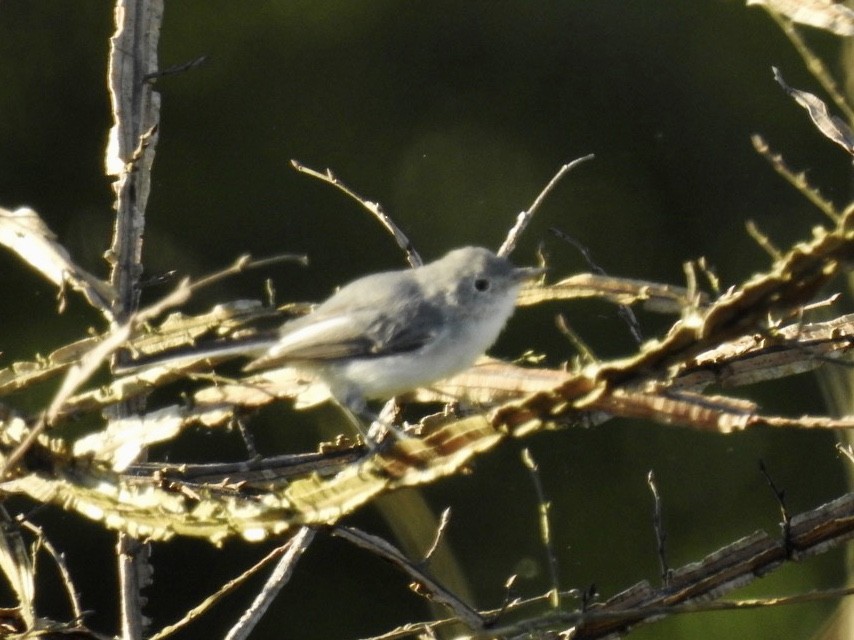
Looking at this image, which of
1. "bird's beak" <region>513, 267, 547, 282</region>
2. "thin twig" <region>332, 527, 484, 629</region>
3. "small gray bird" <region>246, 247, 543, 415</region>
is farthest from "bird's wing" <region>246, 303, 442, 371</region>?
"thin twig" <region>332, 527, 484, 629</region>

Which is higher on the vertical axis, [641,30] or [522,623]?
[641,30]

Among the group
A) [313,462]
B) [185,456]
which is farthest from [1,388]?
[185,456]

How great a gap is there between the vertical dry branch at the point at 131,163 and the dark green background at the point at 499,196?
1825 millimetres

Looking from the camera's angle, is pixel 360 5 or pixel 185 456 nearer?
pixel 185 456

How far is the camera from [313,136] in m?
4.36

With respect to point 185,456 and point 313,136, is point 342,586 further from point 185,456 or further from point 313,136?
point 313,136

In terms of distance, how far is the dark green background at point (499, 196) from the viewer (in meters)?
4.01

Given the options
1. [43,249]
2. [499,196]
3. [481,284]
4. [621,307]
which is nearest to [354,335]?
[481,284]

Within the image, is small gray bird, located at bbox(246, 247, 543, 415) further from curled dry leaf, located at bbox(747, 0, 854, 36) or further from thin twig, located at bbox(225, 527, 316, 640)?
curled dry leaf, located at bbox(747, 0, 854, 36)

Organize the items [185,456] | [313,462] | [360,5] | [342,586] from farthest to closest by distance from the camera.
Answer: [360,5] → [342,586] → [185,456] → [313,462]

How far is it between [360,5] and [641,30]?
3.71 ft

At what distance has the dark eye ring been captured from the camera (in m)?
2.37

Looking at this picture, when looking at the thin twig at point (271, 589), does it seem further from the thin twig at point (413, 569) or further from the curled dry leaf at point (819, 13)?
the curled dry leaf at point (819, 13)

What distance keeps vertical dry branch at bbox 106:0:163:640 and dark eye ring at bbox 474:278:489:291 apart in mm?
687
